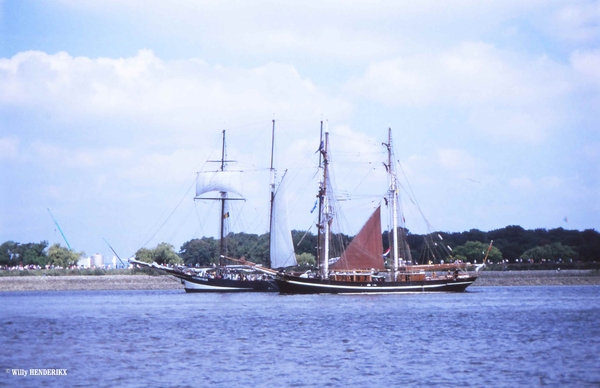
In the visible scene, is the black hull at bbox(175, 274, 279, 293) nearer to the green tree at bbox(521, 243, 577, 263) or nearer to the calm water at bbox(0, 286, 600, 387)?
the calm water at bbox(0, 286, 600, 387)

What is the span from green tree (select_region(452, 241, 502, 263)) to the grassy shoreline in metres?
22.0

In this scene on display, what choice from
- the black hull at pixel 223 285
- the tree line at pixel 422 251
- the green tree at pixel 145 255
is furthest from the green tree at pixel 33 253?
the black hull at pixel 223 285

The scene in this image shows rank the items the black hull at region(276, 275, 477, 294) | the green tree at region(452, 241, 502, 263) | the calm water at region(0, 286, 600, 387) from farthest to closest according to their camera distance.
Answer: the green tree at region(452, 241, 502, 263), the black hull at region(276, 275, 477, 294), the calm water at region(0, 286, 600, 387)

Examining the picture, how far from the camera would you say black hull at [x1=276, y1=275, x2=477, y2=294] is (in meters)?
89.9

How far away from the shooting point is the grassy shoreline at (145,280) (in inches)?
4884

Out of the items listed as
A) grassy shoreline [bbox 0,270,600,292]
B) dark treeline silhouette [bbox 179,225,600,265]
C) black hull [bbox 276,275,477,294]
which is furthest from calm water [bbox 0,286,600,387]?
dark treeline silhouette [bbox 179,225,600,265]

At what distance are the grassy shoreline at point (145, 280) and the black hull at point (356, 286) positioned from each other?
3587 cm

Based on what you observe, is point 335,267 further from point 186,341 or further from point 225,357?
point 225,357

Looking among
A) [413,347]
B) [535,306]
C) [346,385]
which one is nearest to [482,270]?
[535,306]

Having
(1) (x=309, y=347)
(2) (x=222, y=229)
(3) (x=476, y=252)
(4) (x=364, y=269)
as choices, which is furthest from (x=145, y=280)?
(1) (x=309, y=347)

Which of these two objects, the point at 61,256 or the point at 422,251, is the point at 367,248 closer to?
the point at 422,251

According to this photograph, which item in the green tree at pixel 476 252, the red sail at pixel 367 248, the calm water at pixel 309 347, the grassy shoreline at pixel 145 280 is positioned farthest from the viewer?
the green tree at pixel 476 252

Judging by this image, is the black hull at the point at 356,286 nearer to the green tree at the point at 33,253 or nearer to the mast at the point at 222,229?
the mast at the point at 222,229

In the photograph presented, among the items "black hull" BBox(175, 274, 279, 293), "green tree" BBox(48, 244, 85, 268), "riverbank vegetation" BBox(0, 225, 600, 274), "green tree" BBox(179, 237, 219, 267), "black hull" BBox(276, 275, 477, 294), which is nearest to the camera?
"black hull" BBox(276, 275, 477, 294)
